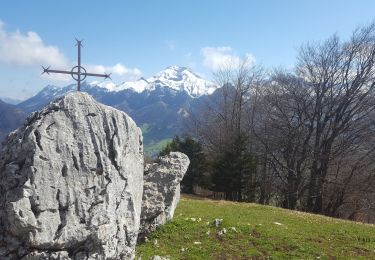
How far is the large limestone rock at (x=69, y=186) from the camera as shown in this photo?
9.69 m

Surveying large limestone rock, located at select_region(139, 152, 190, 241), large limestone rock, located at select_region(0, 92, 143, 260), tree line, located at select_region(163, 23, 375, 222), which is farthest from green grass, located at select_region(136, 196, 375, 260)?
tree line, located at select_region(163, 23, 375, 222)

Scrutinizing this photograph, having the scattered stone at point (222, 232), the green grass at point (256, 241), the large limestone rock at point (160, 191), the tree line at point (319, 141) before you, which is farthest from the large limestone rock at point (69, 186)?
the tree line at point (319, 141)

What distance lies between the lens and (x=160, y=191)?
19.2 m

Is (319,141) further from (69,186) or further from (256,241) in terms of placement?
(69,186)

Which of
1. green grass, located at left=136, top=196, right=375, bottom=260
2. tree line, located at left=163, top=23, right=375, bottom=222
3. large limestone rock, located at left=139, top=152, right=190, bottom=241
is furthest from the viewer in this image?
tree line, located at left=163, top=23, right=375, bottom=222

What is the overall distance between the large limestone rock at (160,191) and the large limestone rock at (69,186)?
6810mm

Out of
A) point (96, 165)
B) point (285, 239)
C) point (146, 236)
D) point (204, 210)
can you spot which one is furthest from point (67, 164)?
point (204, 210)

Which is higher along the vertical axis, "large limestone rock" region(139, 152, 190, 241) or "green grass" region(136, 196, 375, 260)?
"large limestone rock" region(139, 152, 190, 241)

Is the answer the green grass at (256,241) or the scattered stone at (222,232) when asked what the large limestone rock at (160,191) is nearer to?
the green grass at (256,241)

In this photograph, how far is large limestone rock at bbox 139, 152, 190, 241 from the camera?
18.4 m

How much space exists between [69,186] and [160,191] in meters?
9.24

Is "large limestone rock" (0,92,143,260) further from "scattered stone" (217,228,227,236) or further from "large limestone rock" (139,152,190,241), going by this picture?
"scattered stone" (217,228,227,236)

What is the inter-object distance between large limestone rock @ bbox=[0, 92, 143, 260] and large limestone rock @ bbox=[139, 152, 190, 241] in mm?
6810

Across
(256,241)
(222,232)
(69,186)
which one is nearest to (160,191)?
Answer: (222,232)
